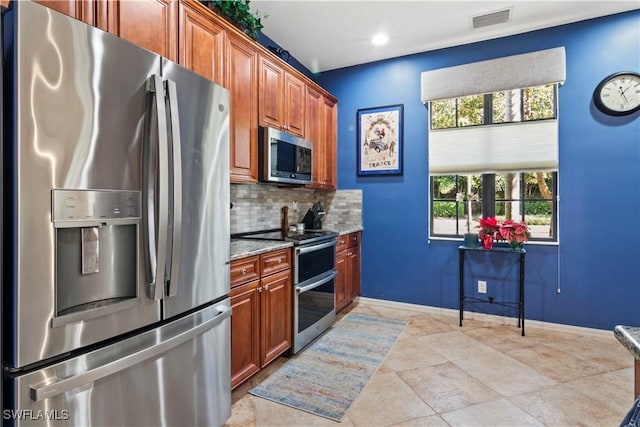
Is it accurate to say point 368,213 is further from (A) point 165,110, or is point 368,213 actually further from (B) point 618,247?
(A) point 165,110

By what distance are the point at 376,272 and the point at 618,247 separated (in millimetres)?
2223

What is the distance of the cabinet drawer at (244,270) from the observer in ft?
6.48

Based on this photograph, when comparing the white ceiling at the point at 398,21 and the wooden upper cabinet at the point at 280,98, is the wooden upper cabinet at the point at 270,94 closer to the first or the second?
the wooden upper cabinet at the point at 280,98

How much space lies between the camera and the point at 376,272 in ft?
13.0

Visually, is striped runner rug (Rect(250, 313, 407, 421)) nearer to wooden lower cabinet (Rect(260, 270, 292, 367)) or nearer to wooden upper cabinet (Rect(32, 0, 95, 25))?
wooden lower cabinet (Rect(260, 270, 292, 367))

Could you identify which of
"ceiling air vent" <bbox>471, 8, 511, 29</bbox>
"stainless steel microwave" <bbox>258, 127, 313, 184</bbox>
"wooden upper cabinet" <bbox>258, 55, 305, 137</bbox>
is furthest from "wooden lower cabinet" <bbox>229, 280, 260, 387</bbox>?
"ceiling air vent" <bbox>471, 8, 511, 29</bbox>

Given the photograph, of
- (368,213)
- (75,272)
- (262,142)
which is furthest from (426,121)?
(75,272)

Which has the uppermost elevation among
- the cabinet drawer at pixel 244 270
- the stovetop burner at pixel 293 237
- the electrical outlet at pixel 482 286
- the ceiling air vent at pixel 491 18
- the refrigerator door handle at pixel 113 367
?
the ceiling air vent at pixel 491 18

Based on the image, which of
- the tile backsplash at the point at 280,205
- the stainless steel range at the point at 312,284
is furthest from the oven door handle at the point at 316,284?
the tile backsplash at the point at 280,205

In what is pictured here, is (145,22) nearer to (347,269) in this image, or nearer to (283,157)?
(283,157)

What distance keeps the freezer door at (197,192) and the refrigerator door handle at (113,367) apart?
108mm

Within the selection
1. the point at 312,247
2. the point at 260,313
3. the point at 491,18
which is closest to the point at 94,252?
the point at 260,313

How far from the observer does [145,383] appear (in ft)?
4.26

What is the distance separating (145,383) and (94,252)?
1.80ft
